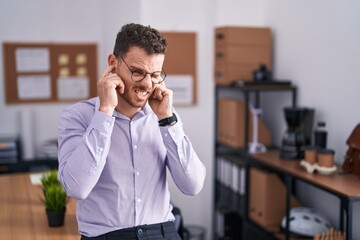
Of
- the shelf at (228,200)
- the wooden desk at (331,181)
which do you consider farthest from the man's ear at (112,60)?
the shelf at (228,200)

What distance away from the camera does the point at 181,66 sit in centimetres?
362

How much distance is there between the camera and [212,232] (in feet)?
12.4

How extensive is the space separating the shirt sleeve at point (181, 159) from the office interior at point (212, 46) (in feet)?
4.68

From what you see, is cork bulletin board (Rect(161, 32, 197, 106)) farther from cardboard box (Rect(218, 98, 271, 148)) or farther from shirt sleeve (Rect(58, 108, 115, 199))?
shirt sleeve (Rect(58, 108, 115, 199))

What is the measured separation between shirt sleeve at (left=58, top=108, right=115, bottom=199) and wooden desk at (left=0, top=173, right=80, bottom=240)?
0.43m

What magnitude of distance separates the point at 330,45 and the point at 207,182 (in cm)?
157

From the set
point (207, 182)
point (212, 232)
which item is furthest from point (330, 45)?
point (212, 232)

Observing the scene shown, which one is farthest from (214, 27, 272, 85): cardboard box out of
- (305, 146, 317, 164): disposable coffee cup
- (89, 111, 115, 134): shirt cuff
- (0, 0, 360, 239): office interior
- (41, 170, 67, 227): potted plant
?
(89, 111, 115, 134): shirt cuff

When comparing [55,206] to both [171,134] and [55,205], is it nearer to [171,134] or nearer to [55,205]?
[55,205]

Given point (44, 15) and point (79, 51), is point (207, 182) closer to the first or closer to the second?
point (79, 51)

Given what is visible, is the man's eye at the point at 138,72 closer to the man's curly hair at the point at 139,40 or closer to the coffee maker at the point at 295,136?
the man's curly hair at the point at 139,40

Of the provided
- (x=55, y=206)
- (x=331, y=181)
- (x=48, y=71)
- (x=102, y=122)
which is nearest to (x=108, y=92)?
(x=102, y=122)

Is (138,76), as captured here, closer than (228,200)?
Yes

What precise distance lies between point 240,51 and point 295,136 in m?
0.86
